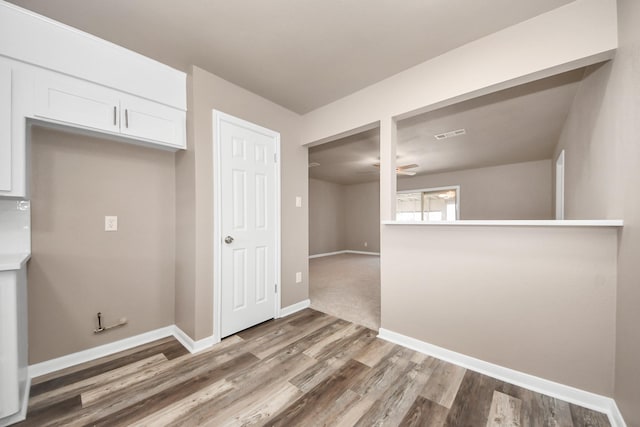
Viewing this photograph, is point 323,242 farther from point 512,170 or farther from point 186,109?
point 186,109

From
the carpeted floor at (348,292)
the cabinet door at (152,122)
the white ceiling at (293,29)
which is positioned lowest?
the carpeted floor at (348,292)

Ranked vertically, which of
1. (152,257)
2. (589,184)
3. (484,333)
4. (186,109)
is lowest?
(484,333)

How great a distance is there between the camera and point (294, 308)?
2963mm

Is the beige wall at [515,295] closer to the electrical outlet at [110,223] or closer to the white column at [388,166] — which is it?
the white column at [388,166]

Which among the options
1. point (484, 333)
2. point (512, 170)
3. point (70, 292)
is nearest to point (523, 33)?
point (484, 333)

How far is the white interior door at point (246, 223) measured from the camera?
7.57 feet

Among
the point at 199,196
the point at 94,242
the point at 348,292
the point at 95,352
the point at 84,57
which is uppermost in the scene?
the point at 84,57

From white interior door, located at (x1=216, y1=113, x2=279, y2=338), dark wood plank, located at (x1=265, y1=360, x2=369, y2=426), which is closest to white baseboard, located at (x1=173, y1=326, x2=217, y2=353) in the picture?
white interior door, located at (x1=216, y1=113, x2=279, y2=338)

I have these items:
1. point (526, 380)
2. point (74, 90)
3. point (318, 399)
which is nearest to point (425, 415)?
point (318, 399)

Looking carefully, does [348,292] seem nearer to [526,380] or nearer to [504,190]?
[526,380]

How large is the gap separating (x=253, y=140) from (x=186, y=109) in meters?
0.65

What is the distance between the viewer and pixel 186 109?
221 centimetres

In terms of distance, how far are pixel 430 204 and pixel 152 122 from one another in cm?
699

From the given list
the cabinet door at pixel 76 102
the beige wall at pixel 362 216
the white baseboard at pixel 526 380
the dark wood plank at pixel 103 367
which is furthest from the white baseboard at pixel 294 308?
the beige wall at pixel 362 216
